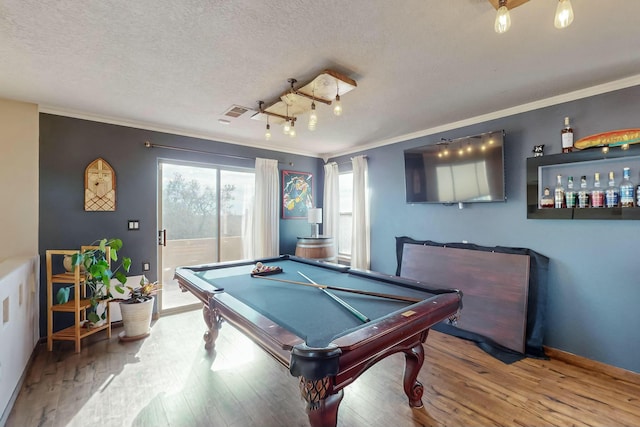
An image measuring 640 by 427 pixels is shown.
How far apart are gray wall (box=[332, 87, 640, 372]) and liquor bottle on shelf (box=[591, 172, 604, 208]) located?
0.56ft

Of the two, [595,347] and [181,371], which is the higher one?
[595,347]

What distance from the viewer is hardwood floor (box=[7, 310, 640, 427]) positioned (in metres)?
1.77

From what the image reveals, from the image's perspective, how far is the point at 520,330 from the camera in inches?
102

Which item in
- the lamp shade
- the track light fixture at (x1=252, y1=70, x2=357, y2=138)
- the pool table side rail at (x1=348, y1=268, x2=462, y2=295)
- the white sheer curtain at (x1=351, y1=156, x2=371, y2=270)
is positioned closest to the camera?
the pool table side rail at (x1=348, y1=268, x2=462, y2=295)

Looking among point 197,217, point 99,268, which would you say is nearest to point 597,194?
point 197,217

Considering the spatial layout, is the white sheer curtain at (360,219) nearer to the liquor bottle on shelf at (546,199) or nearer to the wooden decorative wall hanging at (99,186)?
the liquor bottle on shelf at (546,199)

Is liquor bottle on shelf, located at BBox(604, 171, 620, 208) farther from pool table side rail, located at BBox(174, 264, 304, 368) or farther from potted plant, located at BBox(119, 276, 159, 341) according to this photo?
potted plant, located at BBox(119, 276, 159, 341)

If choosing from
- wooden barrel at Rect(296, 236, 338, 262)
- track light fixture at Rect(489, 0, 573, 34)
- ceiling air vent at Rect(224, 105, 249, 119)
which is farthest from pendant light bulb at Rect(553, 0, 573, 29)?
wooden barrel at Rect(296, 236, 338, 262)

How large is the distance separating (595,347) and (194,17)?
3873 millimetres

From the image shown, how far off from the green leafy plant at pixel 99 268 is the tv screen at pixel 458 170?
3.47m

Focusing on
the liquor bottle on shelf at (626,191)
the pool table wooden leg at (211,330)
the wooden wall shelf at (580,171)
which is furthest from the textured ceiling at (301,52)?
the pool table wooden leg at (211,330)

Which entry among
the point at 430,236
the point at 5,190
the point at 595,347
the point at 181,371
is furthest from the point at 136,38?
the point at 595,347

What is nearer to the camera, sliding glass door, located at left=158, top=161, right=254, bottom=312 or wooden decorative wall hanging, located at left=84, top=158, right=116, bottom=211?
wooden decorative wall hanging, located at left=84, top=158, right=116, bottom=211

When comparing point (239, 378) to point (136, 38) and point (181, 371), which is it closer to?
point (181, 371)
